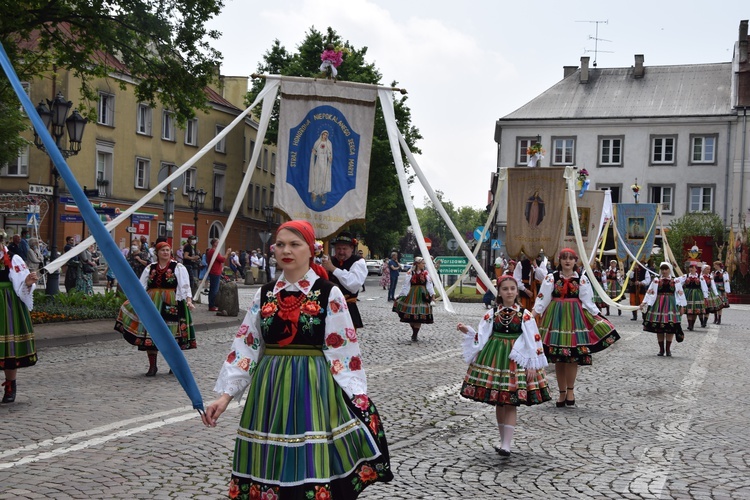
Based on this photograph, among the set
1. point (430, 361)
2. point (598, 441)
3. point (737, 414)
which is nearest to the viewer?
point (598, 441)

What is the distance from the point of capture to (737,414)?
9898 mm

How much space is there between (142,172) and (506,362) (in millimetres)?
41230

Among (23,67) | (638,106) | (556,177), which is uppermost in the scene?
(638,106)

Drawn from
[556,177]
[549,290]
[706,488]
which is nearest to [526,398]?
[706,488]

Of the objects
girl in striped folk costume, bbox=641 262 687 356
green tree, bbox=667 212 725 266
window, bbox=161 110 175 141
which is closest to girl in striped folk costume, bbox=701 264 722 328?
girl in striped folk costume, bbox=641 262 687 356

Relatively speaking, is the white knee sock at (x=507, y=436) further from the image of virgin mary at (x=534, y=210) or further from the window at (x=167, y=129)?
the window at (x=167, y=129)

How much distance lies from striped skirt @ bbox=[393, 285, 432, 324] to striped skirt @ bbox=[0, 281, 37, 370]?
9.31 metres

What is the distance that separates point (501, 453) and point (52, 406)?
4511mm

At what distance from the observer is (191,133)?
50.4 metres

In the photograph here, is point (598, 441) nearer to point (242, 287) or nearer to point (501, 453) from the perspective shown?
point (501, 453)

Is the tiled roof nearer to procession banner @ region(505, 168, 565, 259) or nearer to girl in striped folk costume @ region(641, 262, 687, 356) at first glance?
procession banner @ region(505, 168, 565, 259)

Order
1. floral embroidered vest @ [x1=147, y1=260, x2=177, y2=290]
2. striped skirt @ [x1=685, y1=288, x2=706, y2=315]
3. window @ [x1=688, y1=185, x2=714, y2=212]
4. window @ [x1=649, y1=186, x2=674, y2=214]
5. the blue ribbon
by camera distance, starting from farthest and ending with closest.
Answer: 1. window @ [x1=649, y1=186, x2=674, y2=214]
2. window @ [x1=688, y1=185, x2=714, y2=212]
3. striped skirt @ [x1=685, y1=288, x2=706, y2=315]
4. floral embroidered vest @ [x1=147, y1=260, x2=177, y2=290]
5. the blue ribbon

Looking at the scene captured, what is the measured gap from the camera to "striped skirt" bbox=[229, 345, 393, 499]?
14.5 feet

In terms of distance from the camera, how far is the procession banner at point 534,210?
1927cm
